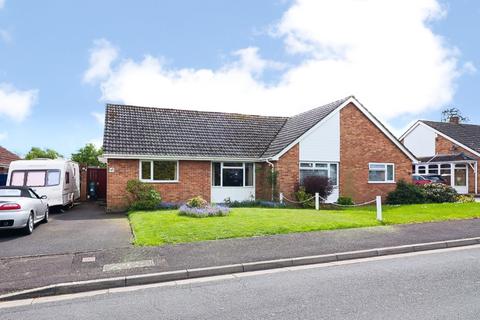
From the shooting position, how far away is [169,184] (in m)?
18.8

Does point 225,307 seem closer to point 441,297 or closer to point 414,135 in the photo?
point 441,297

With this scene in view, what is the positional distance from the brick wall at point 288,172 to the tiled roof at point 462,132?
18.7 m

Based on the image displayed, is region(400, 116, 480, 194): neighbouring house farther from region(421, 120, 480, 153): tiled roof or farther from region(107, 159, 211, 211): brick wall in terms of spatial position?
region(107, 159, 211, 211): brick wall

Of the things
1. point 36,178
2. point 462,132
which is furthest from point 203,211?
point 462,132

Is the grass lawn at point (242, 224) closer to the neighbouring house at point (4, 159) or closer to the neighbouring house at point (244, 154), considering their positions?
the neighbouring house at point (244, 154)

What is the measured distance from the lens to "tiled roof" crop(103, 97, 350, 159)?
1909 centimetres

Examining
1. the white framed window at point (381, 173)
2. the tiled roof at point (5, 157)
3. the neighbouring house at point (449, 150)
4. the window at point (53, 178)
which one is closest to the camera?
the window at point (53, 178)

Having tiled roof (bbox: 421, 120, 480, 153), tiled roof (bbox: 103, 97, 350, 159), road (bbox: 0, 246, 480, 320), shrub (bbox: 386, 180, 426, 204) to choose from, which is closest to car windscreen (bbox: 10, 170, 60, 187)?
tiled roof (bbox: 103, 97, 350, 159)

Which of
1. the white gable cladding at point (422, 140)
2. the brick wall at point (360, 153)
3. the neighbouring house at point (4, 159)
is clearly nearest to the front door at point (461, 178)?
the white gable cladding at point (422, 140)

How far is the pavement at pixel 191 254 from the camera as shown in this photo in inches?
289

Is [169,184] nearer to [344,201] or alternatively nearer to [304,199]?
[304,199]

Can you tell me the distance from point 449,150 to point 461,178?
8.69 feet

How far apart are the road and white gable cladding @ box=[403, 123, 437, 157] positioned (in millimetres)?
29346

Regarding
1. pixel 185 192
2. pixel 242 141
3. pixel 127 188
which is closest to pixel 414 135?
pixel 242 141
